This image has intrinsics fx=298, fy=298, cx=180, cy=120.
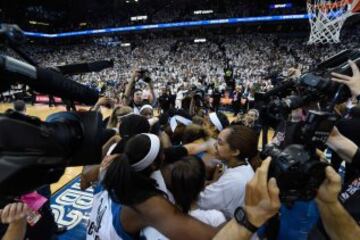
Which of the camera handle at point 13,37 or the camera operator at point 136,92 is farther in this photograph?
the camera operator at point 136,92

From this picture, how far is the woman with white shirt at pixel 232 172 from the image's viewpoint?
214 centimetres

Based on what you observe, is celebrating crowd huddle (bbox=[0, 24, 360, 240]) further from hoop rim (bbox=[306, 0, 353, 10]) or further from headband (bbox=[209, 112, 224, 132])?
hoop rim (bbox=[306, 0, 353, 10])

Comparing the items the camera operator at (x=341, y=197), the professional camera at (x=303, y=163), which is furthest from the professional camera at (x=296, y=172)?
the camera operator at (x=341, y=197)

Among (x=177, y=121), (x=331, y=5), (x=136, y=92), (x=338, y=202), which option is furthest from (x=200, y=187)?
(x=331, y=5)

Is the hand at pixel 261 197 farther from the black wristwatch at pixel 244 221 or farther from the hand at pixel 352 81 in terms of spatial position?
the hand at pixel 352 81

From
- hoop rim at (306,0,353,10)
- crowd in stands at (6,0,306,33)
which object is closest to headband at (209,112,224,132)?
hoop rim at (306,0,353,10)

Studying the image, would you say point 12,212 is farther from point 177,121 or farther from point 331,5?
point 331,5

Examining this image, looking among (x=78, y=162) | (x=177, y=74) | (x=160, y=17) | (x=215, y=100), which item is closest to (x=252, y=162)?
(x=78, y=162)

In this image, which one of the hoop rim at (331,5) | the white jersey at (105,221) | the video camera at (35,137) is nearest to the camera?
the video camera at (35,137)

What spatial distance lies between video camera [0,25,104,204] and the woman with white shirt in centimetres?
139

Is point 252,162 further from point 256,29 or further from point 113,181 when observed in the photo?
point 256,29

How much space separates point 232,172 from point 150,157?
871 mm

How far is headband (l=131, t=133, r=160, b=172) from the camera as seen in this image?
5.33 feet

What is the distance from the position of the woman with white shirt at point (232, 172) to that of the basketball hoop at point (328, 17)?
5.23m
